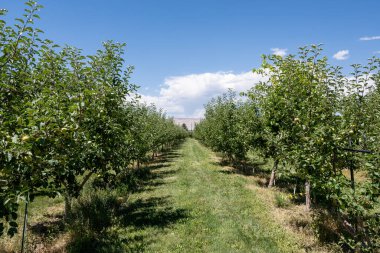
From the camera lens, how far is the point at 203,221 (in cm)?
1048

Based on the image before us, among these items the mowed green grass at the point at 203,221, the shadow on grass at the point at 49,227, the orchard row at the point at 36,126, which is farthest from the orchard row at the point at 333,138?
the shadow on grass at the point at 49,227

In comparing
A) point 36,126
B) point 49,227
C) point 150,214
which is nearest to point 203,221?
point 150,214

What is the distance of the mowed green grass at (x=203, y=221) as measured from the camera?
844 cm

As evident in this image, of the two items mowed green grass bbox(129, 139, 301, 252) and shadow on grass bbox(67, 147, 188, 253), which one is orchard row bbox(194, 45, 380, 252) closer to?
mowed green grass bbox(129, 139, 301, 252)

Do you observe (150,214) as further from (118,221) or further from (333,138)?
(333,138)

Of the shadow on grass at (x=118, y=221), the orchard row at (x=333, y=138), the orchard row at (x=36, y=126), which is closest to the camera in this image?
the orchard row at (x=36, y=126)

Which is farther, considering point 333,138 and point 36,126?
point 333,138

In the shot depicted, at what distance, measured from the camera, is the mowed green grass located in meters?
8.44

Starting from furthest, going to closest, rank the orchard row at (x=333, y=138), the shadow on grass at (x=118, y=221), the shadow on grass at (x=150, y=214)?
the shadow on grass at (x=150, y=214)
the shadow on grass at (x=118, y=221)
the orchard row at (x=333, y=138)

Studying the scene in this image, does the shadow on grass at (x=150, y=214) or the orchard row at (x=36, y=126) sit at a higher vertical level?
the orchard row at (x=36, y=126)

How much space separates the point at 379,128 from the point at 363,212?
2.25 m

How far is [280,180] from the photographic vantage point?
18.6 m

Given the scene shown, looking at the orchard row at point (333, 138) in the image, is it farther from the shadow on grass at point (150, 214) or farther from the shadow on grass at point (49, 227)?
the shadow on grass at point (49, 227)

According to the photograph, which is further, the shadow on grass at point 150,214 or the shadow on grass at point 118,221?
the shadow on grass at point 150,214
